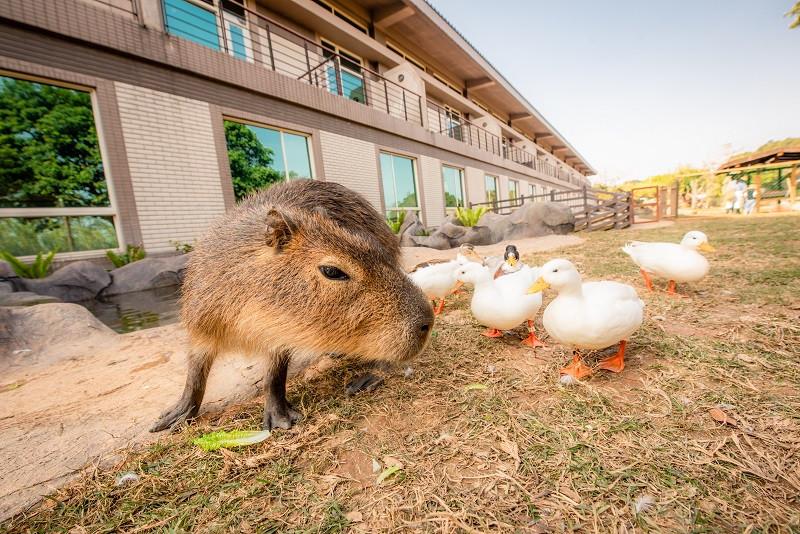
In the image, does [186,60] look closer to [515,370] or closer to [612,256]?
[515,370]

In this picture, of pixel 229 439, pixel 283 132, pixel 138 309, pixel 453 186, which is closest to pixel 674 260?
pixel 229 439

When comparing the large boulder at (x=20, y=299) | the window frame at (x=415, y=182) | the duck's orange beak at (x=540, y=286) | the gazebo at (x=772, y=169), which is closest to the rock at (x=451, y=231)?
the window frame at (x=415, y=182)

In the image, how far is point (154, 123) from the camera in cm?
653

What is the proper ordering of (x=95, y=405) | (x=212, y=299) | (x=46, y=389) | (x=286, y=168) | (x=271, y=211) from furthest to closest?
(x=286, y=168)
(x=46, y=389)
(x=95, y=405)
(x=212, y=299)
(x=271, y=211)

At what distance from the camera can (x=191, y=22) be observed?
740 cm

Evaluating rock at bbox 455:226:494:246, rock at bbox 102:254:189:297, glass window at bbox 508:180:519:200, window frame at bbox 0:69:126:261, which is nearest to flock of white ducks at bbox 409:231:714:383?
rock at bbox 102:254:189:297

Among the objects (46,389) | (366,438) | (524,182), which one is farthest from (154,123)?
(524,182)

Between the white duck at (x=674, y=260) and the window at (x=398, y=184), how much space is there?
30.6 ft

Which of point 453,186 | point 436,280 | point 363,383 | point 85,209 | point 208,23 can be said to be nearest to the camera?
point 363,383

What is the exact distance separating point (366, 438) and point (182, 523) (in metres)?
0.74

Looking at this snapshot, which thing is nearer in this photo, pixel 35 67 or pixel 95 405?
pixel 95 405

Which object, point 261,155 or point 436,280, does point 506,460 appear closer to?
point 436,280

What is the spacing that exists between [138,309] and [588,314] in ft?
19.3

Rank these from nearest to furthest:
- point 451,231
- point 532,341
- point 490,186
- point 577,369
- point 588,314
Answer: point 588,314 → point 577,369 → point 532,341 → point 451,231 → point 490,186
